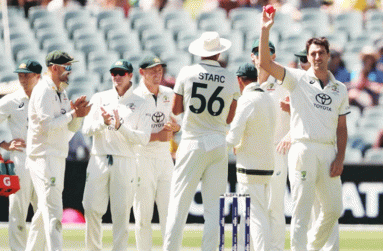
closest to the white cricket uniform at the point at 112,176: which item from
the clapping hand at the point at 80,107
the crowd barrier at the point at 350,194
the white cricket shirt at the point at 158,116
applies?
the clapping hand at the point at 80,107

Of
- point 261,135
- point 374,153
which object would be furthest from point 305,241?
point 374,153

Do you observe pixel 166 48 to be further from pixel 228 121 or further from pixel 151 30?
pixel 228 121

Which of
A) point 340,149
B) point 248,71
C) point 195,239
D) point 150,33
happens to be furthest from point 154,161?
point 150,33

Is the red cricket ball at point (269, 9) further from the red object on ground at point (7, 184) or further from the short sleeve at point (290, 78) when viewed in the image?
the red object on ground at point (7, 184)

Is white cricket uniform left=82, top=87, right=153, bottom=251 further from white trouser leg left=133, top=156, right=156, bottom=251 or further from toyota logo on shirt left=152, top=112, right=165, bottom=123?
toyota logo on shirt left=152, top=112, right=165, bottom=123

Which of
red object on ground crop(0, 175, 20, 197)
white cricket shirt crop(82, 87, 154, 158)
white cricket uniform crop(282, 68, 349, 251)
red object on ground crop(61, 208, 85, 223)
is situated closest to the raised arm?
white cricket uniform crop(282, 68, 349, 251)

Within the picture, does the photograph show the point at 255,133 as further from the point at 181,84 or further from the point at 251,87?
the point at 181,84

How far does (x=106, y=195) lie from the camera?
26.3ft

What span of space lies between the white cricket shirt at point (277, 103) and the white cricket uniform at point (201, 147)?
3.78ft

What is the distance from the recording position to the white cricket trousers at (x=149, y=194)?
28.4 feet

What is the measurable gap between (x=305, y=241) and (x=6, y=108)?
3494mm

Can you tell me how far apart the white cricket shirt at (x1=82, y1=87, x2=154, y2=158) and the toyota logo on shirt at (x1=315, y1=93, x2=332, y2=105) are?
71.2 inches

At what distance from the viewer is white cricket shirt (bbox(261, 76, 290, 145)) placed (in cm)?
841

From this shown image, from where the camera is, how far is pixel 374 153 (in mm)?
12820
